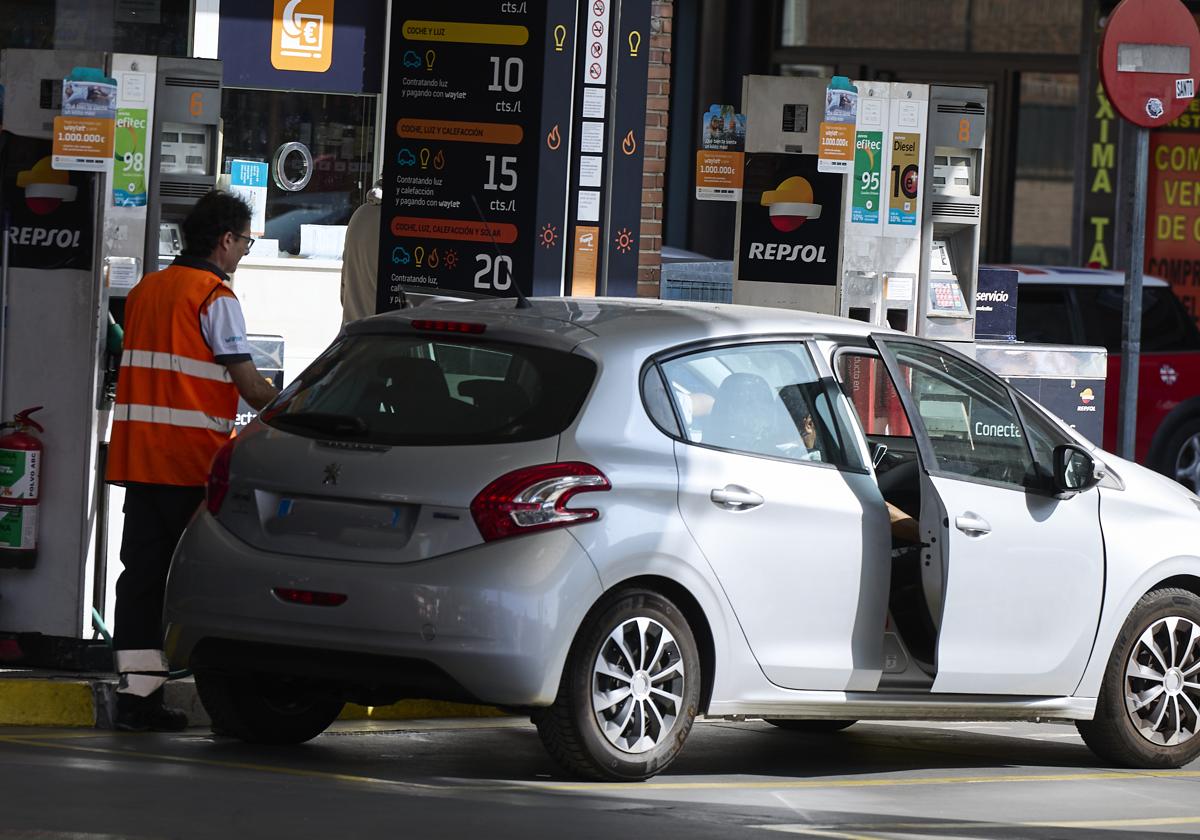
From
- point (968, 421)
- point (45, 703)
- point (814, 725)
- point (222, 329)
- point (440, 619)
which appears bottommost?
point (814, 725)

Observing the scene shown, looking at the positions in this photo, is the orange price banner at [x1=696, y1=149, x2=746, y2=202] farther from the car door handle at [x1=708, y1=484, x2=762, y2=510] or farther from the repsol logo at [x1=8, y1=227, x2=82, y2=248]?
the car door handle at [x1=708, y1=484, x2=762, y2=510]

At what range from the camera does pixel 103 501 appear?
9.30 meters

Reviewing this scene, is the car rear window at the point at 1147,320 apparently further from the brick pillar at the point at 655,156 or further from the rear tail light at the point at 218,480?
the rear tail light at the point at 218,480

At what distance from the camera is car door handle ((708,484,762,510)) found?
24.8ft

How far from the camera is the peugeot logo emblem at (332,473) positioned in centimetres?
735

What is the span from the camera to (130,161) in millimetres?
9344

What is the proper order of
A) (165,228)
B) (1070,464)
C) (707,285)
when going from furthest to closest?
(707,285) → (165,228) → (1070,464)

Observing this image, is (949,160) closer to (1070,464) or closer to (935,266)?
(935,266)

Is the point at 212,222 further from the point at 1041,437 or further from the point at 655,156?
the point at 655,156

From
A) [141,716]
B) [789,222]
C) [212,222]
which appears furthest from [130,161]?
[789,222]

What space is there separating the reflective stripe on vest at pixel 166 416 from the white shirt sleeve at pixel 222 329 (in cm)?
23

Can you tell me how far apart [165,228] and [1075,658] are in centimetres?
442

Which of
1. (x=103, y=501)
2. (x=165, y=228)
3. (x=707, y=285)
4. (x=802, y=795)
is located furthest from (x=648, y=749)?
(x=707, y=285)

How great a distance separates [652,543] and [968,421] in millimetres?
1720
